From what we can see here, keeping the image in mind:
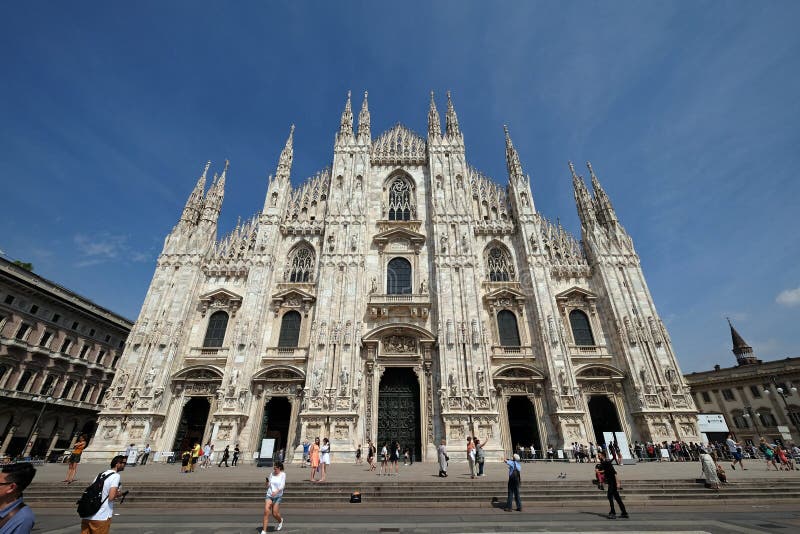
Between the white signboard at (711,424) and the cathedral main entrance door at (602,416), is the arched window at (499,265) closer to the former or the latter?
the cathedral main entrance door at (602,416)

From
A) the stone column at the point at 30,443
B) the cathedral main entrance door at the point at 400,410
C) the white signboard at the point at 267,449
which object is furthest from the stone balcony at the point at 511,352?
the stone column at the point at 30,443

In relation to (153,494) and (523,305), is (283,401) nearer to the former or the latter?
(153,494)

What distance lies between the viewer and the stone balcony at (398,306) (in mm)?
23359

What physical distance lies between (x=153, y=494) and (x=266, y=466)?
A: 25.1 feet

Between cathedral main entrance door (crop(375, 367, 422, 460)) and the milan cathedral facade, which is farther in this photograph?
cathedral main entrance door (crop(375, 367, 422, 460))

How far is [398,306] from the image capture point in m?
23.5

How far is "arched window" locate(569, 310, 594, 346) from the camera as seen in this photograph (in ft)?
78.3

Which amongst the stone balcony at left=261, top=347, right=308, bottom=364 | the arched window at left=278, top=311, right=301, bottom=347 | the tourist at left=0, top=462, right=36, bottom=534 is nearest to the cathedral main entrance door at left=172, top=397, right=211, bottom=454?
the stone balcony at left=261, top=347, right=308, bottom=364

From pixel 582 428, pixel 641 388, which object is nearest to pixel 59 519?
pixel 582 428

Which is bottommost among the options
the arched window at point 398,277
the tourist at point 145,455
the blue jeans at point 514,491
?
the blue jeans at point 514,491

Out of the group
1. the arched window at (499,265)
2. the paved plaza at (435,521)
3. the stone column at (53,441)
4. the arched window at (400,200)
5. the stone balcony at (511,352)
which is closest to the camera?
the paved plaza at (435,521)

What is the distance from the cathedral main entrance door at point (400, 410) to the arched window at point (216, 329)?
1142cm

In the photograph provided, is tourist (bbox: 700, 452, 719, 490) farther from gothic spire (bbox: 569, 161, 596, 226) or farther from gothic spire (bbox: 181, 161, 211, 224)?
gothic spire (bbox: 181, 161, 211, 224)

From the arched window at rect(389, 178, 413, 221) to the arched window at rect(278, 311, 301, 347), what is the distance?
34.6 feet
